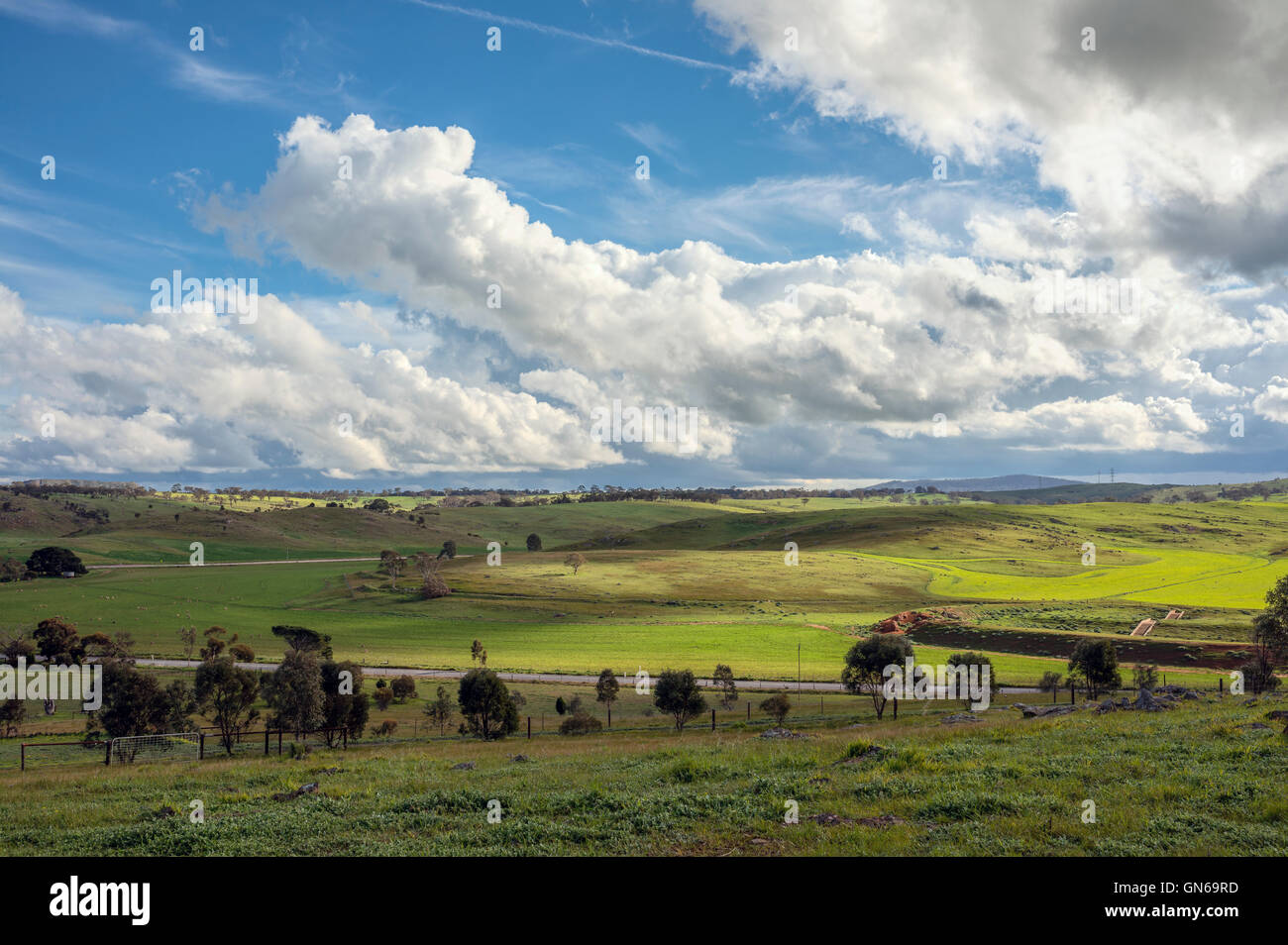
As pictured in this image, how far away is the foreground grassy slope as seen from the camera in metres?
12.8

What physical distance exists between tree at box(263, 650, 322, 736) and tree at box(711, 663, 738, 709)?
1358 inches

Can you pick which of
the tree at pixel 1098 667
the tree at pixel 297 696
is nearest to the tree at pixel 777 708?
the tree at pixel 1098 667

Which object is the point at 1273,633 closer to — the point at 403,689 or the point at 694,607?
the point at 403,689

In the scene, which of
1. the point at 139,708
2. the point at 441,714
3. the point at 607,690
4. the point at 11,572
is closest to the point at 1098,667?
the point at 607,690

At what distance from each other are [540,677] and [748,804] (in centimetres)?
7281

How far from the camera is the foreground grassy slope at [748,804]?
12.8m

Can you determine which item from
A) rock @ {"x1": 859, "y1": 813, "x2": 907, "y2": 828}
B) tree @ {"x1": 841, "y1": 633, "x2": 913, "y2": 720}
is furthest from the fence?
rock @ {"x1": 859, "y1": 813, "x2": 907, "y2": 828}

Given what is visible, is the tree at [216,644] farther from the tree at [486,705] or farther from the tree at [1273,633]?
the tree at [1273,633]

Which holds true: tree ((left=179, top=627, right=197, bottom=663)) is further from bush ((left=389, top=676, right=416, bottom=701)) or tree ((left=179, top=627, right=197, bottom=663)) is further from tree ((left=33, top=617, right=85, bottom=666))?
bush ((left=389, top=676, right=416, bottom=701))

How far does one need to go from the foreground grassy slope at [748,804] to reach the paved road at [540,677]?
2182 inches

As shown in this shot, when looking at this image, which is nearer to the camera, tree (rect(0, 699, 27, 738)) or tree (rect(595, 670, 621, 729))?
tree (rect(0, 699, 27, 738))

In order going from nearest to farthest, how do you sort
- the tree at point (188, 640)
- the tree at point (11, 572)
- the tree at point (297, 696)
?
1. the tree at point (297, 696)
2. the tree at point (188, 640)
3. the tree at point (11, 572)
